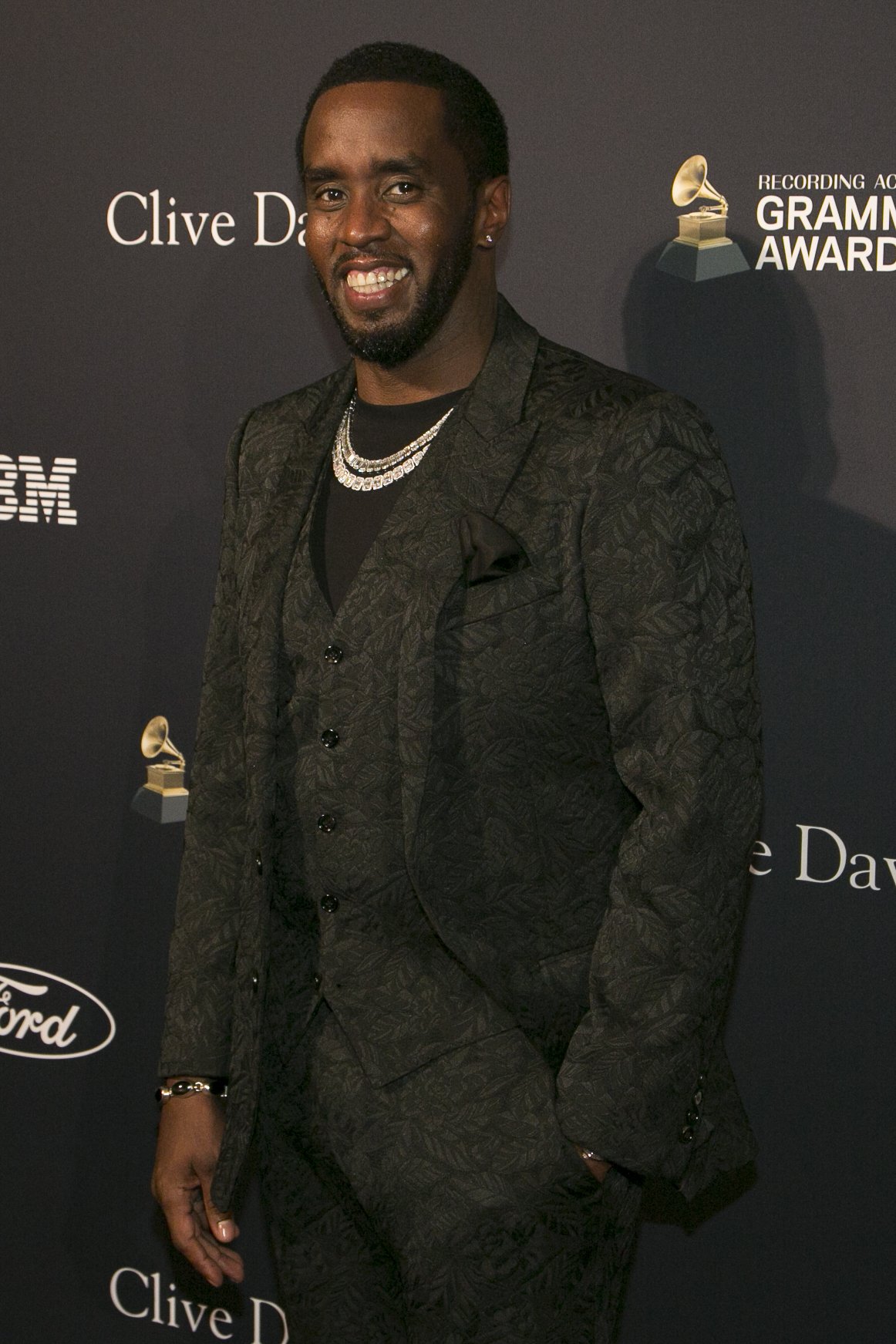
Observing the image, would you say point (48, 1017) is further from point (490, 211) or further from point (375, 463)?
point (490, 211)

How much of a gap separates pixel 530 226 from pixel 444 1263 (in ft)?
4.63

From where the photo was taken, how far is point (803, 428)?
7.07 ft

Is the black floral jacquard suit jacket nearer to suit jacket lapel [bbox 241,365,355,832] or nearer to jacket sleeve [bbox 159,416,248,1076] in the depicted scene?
suit jacket lapel [bbox 241,365,355,832]

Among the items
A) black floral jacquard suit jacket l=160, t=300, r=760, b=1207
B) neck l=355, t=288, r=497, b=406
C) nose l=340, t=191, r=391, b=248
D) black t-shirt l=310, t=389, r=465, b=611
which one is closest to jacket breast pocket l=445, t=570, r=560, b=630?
black floral jacquard suit jacket l=160, t=300, r=760, b=1207

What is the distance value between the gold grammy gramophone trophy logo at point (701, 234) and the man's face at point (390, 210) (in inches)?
20.4

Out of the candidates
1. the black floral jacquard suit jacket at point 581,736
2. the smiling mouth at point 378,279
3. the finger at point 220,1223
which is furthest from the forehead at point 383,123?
the finger at point 220,1223

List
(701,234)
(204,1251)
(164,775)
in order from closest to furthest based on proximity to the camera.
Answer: (204,1251) < (701,234) < (164,775)

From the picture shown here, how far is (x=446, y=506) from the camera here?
1652mm

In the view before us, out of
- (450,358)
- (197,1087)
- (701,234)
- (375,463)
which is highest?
(701,234)

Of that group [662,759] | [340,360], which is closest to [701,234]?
[340,360]

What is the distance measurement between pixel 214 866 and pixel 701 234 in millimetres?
1072

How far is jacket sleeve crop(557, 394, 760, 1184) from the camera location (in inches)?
60.2

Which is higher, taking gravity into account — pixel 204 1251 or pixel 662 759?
pixel 662 759

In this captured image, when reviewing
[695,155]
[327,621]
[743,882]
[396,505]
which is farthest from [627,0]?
[743,882]
